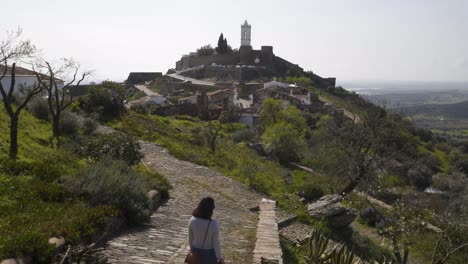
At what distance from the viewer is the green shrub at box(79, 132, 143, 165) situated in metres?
15.2

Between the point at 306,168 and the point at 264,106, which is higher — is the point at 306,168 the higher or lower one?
the lower one

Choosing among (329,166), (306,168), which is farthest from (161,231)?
(306,168)

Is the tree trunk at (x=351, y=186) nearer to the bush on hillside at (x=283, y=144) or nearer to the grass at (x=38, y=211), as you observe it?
the bush on hillside at (x=283, y=144)

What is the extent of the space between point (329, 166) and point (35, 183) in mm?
16664

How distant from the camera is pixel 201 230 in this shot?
6.25m

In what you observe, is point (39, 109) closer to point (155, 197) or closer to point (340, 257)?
point (155, 197)

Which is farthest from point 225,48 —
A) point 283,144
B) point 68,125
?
point 68,125

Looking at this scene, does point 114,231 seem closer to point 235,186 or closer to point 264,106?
point 235,186

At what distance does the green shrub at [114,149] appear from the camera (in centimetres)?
1520

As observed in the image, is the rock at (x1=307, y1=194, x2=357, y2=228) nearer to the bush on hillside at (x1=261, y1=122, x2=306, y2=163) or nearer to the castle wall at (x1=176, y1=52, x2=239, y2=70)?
the bush on hillside at (x1=261, y1=122, x2=306, y2=163)

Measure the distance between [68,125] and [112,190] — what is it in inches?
460

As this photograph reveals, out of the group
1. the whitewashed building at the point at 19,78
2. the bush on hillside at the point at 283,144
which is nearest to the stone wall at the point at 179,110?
the bush on hillside at the point at 283,144

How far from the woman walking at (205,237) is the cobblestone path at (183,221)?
165 cm

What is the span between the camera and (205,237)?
6262 millimetres
